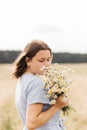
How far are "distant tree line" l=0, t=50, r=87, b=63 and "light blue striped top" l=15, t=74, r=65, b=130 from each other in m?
40.5

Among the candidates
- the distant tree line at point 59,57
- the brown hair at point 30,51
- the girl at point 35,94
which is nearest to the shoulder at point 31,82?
the girl at point 35,94

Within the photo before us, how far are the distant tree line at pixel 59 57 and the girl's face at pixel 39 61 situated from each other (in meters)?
40.5

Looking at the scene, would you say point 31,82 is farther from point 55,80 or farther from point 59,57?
point 59,57

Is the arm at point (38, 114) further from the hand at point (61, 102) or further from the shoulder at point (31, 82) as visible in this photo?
the shoulder at point (31, 82)

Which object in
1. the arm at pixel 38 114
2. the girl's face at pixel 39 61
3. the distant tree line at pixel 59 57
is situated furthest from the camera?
the distant tree line at pixel 59 57

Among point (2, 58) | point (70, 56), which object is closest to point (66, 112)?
point (2, 58)

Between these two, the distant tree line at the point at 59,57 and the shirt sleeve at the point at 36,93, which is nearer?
the shirt sleeve at the point at 36,93

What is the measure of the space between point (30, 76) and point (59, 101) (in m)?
0.26

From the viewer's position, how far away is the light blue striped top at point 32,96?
314cm

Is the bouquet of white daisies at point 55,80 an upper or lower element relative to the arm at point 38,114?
upper

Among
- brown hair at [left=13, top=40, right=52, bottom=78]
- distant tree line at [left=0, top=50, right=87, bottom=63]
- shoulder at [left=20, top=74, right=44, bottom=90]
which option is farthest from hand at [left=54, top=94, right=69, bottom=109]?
distant tree line at [left=0, top=50, right=87, bottom=63]

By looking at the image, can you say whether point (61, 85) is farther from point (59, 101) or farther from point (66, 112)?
point (66, 112)

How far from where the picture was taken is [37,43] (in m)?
3.25

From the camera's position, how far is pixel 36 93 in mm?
3145
